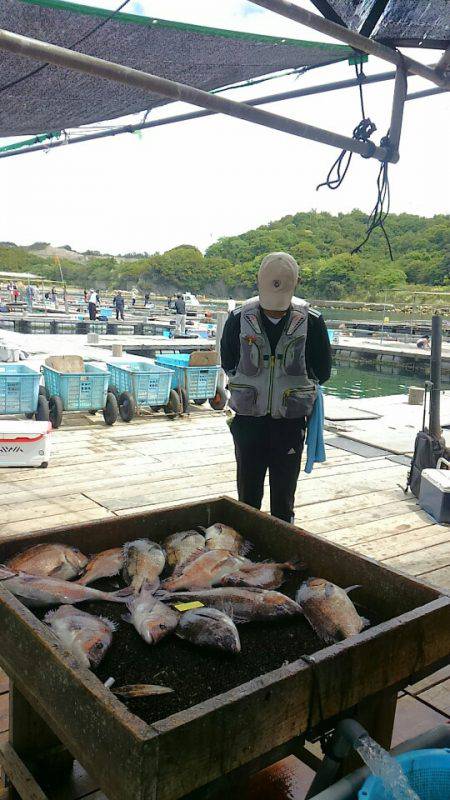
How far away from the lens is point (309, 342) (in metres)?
3.21

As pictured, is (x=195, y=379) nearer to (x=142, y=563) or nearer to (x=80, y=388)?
(x=80, y=388)

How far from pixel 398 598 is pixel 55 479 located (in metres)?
4.07

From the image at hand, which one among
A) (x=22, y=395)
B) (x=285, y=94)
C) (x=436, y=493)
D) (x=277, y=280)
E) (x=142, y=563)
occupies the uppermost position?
→ (x=285, y=94)

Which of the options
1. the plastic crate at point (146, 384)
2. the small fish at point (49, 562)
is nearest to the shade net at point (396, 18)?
the small fish at point (49, 562)

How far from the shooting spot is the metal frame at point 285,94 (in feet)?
7.55

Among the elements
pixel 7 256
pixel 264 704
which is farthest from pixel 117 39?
pixel 7 256

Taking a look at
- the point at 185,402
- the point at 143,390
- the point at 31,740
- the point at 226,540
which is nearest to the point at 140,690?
the point at 31,740

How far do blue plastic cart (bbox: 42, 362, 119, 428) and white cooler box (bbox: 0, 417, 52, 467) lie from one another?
1.59 metres

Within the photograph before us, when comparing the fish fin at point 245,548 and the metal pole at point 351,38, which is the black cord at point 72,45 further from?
the fish fin at point 245,548

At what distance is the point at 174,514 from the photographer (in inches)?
96.9

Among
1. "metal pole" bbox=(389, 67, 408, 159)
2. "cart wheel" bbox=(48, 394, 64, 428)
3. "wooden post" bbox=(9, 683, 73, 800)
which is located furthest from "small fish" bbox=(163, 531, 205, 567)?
"cart wheel" bbox=(48, 394, 64, 428)

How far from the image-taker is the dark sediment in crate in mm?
1466

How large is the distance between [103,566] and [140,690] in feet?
2.15

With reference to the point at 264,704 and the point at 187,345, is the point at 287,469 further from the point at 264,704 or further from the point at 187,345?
the point at 187,345
